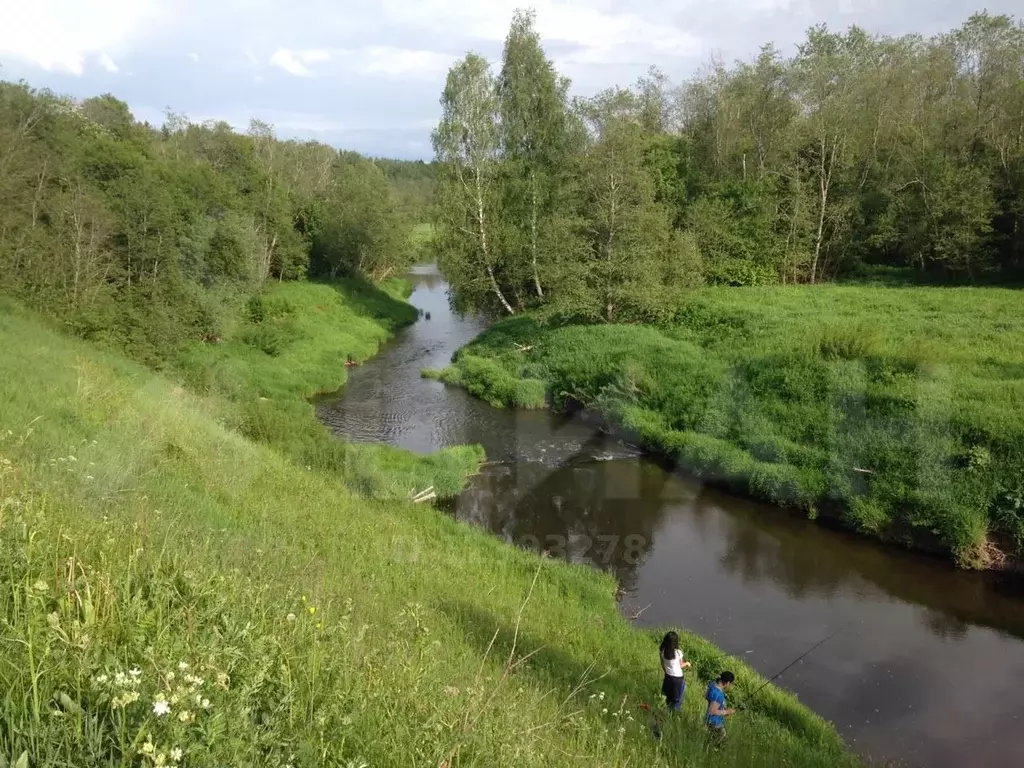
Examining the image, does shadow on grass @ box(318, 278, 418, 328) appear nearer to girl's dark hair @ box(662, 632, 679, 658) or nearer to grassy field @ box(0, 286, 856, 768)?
grassy field @ box(0, 286, 856, 768)

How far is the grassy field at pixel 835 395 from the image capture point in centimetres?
1312

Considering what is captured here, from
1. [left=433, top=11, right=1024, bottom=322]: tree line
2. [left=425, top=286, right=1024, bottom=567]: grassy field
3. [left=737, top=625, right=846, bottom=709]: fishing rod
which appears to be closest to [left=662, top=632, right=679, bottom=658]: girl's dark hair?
[left=737, top=625, right=846, bottom=709]: fishing rod

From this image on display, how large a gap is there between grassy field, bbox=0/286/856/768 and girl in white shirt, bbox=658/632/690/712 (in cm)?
20

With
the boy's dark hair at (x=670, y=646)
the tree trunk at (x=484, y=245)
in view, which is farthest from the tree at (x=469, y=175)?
the boy's dark hair at (x=670, y=646)

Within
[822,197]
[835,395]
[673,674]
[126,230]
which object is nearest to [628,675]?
[673,674]

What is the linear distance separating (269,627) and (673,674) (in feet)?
14.3

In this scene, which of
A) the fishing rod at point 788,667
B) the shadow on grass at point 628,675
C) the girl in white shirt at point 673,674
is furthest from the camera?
the fishing rod at point 788,667

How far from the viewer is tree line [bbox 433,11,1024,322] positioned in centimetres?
2461

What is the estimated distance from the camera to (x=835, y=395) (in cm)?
1623

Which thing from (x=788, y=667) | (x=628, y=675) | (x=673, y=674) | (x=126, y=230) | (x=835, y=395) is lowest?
(x=788, y=667)

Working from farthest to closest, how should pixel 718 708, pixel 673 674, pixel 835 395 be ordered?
pixel 835 395, pixel 673 674, pixel 718 708

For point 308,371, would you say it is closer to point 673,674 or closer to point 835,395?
point 835,395

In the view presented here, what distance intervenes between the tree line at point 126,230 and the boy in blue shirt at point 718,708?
16070 mm

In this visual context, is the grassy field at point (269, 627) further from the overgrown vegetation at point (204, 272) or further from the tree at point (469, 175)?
the tree at point (469, 175)
